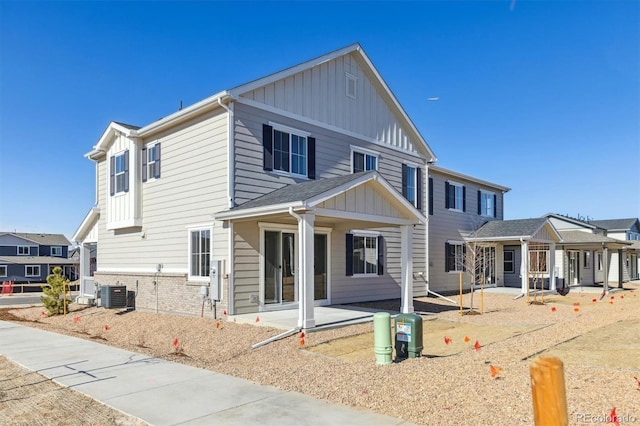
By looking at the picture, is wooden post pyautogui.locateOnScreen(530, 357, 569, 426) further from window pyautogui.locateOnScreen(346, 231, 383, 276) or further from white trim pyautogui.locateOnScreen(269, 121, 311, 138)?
window pyautogui.locateOnScreen(346, 231, 383, 276)

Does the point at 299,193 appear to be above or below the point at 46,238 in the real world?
above

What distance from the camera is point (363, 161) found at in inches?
671

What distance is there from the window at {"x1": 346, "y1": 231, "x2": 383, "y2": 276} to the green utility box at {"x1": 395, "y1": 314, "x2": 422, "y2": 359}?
7789mm

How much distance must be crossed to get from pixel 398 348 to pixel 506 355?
1.80 metres

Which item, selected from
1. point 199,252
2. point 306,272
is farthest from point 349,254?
point 306,272

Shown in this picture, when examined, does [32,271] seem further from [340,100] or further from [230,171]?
[230,171]

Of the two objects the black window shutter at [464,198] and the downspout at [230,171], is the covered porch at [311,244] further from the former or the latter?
the black window shutter at [464,198]

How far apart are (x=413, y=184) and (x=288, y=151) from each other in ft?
23.5

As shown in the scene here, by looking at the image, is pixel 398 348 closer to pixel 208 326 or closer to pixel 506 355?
pixel 506 355

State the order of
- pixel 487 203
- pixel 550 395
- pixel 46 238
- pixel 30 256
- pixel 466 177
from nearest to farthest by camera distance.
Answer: pixel 550 395 < pixel 466 177 < pixel 487 203 < pixel 30 256 < pixel 46 238

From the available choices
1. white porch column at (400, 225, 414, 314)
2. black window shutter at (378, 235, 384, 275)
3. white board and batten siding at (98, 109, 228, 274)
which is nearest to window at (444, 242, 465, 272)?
black window shutter at (378, 235, 384, 275)

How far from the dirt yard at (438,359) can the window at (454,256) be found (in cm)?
772

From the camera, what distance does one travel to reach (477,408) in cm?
528

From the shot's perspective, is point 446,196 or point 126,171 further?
point 446,196
